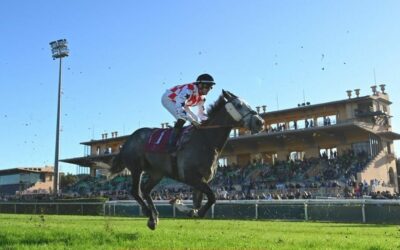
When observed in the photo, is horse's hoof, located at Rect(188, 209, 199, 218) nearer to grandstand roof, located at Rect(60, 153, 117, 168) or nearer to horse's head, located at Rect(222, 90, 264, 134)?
horse's head, located at Rect(222, 90, 264, 134)

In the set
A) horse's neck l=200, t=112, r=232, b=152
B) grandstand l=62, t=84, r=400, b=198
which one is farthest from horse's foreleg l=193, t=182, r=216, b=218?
grandstand l=62, t=84, r=400, b=198

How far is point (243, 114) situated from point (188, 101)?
1.01 meters

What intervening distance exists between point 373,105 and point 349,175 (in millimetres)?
10825

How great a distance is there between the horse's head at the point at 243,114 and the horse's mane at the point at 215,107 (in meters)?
0.12

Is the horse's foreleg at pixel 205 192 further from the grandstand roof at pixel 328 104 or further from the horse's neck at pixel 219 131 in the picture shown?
the grandstand roof at pixel 328 104

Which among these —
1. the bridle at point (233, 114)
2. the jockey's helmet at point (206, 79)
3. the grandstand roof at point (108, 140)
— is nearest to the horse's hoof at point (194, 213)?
the bridle at point (233, 114)

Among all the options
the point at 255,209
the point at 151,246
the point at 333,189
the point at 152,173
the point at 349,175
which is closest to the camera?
the point at 151,246

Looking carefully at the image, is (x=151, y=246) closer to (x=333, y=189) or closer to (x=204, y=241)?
(x=204, y=241)

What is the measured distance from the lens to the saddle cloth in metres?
7.41

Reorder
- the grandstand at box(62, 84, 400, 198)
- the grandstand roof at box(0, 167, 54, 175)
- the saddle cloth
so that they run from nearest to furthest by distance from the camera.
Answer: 1. the saddle cloth
2. the grandstand at box(62, 84, 400, 198)
3. the grandstand roof at box(0, 167, 54, 175)

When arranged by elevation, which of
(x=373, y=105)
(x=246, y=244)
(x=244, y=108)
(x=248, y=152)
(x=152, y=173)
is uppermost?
(x=373, y=105)

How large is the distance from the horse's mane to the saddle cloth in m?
0.34

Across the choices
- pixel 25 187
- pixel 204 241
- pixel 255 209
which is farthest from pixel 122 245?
pixel 25 187

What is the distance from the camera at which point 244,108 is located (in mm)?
7086
